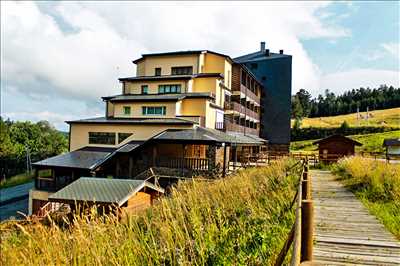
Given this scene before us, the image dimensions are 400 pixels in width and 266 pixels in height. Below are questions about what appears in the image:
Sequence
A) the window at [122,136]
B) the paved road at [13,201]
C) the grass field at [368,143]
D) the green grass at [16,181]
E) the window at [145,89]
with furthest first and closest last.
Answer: the grass field at [368,143], the green grass at [16,181], the window at [145,89], the window at [122,136], the paved road at [13,201]

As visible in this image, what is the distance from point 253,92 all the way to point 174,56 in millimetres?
12537

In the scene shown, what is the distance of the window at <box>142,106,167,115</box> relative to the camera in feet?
91.8

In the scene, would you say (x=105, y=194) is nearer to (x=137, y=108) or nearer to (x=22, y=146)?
(x=137, y=108)

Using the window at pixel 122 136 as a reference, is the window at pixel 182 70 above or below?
above

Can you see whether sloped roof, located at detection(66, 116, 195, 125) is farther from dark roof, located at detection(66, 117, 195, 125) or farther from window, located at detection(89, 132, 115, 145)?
window, located at detection(89, 132, 115, 145)

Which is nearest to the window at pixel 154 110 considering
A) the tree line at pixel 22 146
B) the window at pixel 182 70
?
the window at pixel 182 70

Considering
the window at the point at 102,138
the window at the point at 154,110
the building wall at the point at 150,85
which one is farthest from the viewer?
the building wall at the point at 150,85

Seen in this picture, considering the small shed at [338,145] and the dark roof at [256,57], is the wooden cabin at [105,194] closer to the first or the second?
the small shed at [338,145]

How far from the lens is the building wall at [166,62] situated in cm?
3338

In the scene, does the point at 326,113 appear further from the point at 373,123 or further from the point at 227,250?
the point at 227,250

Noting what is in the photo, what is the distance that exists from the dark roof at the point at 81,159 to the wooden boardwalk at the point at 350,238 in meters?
18.0

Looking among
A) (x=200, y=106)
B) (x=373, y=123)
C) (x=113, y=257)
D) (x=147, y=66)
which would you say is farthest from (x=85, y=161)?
(x=373, y=123)

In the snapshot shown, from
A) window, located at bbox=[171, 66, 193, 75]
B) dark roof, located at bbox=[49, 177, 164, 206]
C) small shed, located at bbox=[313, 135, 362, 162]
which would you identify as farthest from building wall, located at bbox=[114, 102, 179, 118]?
small shed, located at bbox=[313, 135, 362, 162]

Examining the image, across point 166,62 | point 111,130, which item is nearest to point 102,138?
point 111,130
